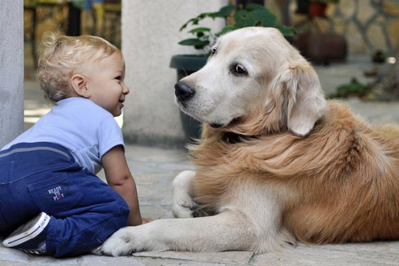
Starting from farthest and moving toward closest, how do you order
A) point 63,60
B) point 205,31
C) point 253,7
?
1. point 253,7
2. point 205,31
3. point 63,60

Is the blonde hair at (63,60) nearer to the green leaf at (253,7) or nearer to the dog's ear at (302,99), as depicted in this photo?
the dog's ear at (302,99)

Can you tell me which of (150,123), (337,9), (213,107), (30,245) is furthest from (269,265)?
(337,9)

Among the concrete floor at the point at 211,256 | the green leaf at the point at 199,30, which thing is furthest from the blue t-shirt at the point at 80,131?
the green leaf at the point at 199,30

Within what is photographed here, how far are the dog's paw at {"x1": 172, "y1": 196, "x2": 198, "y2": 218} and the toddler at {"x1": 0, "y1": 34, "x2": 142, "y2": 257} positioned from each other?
0.27 metres

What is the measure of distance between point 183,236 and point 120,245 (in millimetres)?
295

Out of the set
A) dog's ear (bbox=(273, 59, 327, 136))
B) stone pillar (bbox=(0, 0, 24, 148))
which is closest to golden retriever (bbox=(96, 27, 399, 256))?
dog's ear (bbox=(273, 59, 327, 136))

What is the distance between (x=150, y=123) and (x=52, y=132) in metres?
3.01

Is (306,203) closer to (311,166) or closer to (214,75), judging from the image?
(311,166)

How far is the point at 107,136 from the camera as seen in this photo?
3439mm

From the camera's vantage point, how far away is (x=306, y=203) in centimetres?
352

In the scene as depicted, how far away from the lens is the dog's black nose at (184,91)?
354cm

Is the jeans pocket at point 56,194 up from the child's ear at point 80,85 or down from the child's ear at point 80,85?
down

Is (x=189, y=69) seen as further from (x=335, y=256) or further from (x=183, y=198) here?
(x=335, y=256)

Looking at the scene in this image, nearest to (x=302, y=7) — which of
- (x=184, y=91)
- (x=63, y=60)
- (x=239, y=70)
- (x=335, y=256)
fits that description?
(x=239, y=70)
